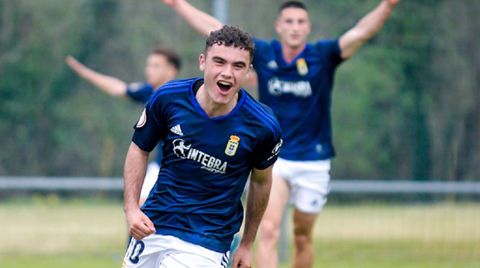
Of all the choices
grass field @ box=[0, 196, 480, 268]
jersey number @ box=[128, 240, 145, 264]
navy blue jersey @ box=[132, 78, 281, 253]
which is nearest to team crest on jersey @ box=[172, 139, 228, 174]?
navy blue jersey @ box=[132, 78, 281, 253]

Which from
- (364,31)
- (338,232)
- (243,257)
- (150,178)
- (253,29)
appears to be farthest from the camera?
(338,232)

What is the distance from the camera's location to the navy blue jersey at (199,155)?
5832mm

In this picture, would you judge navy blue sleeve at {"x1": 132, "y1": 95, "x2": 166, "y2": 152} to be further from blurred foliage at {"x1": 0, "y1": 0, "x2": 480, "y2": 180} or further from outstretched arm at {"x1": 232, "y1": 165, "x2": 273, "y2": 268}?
blurred foliage at {"x1": 0, "y1": 0, "x2": 480, "y2": 180}

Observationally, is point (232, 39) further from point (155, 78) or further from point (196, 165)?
point (155, 78)

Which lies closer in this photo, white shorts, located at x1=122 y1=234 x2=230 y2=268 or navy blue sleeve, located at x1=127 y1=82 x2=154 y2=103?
white shorts, located at x1=122 y1=234 x2=230 y2=268

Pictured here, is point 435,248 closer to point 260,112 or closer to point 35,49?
point 35,49

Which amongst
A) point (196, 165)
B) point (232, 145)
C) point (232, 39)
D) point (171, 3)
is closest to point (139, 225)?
point (196, 165)

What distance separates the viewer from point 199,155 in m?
5.86

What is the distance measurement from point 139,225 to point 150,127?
57 cm

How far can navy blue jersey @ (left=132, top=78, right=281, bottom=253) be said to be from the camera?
19.1 ft

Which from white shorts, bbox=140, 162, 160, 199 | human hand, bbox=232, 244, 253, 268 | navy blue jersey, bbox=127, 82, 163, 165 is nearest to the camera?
human hand, bbox=232, 244, 253, 268

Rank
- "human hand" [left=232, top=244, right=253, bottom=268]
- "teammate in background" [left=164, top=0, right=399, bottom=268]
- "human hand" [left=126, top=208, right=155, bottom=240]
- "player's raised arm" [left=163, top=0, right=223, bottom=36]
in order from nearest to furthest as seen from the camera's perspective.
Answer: "human hand" [left=126, top=208, right=155, bottom=240] < "human hand" [left=232, top=244, right=253, bottom=268] < "player's raised arm" [left=163, top=0, right=223, bottom=36] < "teammate in background" [left=164, top=0, right=399, bottom=268]

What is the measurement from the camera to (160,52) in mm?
10531

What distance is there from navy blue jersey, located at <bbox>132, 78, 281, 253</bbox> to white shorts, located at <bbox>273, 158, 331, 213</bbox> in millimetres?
3000
